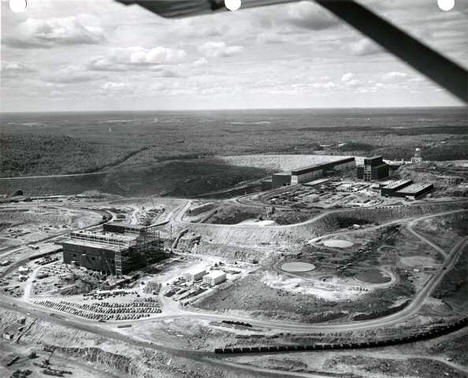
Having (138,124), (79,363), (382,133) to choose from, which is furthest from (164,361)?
(382,133)

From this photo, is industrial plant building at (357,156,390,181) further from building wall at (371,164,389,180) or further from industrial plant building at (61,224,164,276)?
industrial plant building at (61,224,164,276)

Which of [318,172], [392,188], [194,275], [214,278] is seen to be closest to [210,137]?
[318,172]

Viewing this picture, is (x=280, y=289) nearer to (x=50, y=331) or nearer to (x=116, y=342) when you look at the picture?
(x=116, y=342)

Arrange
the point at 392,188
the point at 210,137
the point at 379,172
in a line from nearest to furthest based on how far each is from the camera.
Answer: the point at 392,188
the point at 379,172
the point at 210,137

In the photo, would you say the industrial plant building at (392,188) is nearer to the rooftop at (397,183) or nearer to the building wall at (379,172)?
the rooftop at (397,183)

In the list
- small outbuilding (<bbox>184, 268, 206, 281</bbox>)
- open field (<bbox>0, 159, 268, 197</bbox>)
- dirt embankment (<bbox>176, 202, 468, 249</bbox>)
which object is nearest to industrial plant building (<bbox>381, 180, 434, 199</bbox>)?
dirt embankment (<bbox>176, 202, 468, 249</bbox>)

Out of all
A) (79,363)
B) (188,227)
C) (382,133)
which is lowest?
(79,363)

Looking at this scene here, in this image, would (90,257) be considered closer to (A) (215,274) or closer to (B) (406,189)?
(A) (215,274)

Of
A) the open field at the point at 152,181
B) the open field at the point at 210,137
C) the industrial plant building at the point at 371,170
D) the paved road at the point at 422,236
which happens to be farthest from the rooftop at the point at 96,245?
the industrial plant building at the point at 371,170
